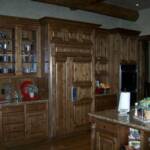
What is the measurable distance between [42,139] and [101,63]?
2.64m

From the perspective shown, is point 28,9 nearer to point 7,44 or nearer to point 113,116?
point 7,44

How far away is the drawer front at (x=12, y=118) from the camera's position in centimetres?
446

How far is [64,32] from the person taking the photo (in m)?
5.21

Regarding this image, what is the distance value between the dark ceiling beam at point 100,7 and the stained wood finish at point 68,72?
1.31ft

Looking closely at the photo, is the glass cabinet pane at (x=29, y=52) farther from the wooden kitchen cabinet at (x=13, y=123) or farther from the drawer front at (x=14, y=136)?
the drawer front at (x=14, y=136)

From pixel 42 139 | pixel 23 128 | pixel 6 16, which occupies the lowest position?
pixel 42 139

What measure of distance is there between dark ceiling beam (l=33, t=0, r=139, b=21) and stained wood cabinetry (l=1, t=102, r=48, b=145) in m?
2.17

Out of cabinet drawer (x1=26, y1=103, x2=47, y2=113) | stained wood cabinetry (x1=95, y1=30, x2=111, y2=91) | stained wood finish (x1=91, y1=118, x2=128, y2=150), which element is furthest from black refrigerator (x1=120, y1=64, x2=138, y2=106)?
stained wood finish (x1=91, y1=118, x2=128, y2=150)

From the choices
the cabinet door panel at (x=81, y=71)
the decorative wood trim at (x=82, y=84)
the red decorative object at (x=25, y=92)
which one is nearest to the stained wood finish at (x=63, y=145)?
the red decorative object at (x=25, y=92)

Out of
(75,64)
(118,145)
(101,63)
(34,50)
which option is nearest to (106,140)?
(118,145)

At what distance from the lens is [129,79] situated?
652 centimetres

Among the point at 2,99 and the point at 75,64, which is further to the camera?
the point at 75,64

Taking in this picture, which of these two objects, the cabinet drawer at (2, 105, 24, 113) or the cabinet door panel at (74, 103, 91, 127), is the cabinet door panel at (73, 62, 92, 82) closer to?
the cabinet door panel at (74, 103, 91, 127)

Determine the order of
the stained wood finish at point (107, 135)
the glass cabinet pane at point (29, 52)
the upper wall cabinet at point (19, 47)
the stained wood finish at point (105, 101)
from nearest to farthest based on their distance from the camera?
1. the stained wood finish at point (107, 135)
2. the upper wall cabinet at point (19, 47)
3. the glass cabinet pane at point (29, 52)
4. the stained wood finish at point (105, 101)
